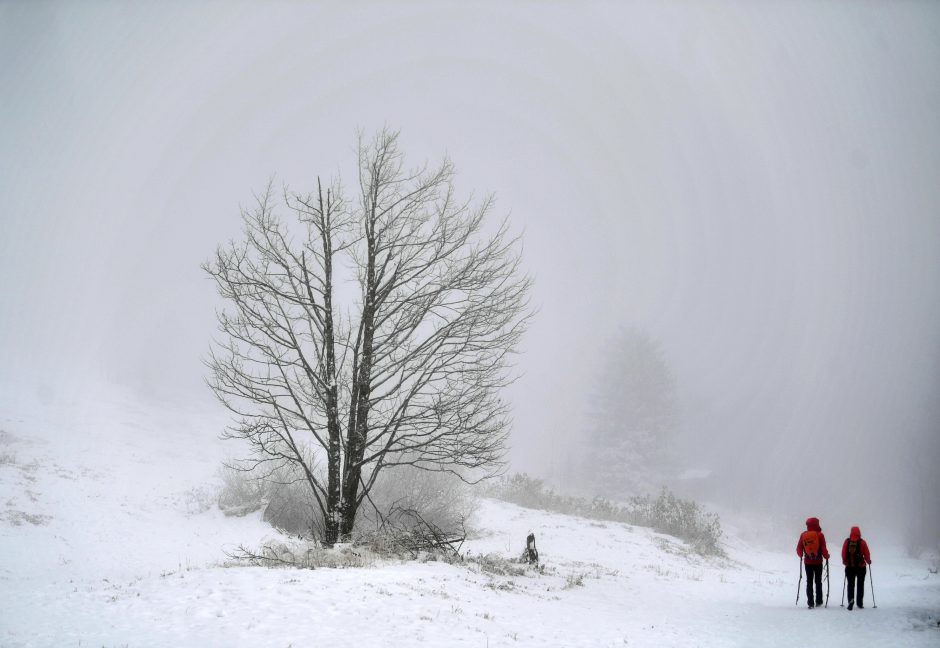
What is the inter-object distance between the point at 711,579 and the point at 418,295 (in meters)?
12.8

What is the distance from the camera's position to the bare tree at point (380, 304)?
9.65 metres

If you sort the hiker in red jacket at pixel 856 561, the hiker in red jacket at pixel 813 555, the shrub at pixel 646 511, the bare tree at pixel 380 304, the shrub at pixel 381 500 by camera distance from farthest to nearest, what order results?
the shrub at pixel 646 511
the shrub at pixel 381 500
the hiker in red jacket at pixel 813 555
the hiker in red jacket at pixel 856 561
the bare tree at pixel 380 304

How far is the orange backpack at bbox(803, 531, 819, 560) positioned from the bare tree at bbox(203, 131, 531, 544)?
674 centimetres

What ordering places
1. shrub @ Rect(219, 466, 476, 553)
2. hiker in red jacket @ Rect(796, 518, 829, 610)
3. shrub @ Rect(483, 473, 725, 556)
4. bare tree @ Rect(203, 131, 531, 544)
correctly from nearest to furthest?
→ bare tree @ Rect(203, 131, 531, 544) → hiker in red jacket @ Rect(796, 518, 829, 610) → shrub @ Rect(219, 466, 476, 553) → shrub @ Rect(483, 473, 725, 556)

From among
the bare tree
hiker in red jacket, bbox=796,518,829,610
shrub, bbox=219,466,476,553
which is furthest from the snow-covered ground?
the bare tree

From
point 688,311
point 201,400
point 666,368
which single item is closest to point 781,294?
point 688,311

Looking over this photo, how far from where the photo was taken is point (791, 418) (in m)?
73.9

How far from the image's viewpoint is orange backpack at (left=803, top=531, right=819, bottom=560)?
10.5 meters

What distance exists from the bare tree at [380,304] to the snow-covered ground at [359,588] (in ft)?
7.88

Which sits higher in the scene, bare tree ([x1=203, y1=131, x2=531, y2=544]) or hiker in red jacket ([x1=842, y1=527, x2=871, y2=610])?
bare tree ([x1=203, y1=131, x2=531, y2=544])

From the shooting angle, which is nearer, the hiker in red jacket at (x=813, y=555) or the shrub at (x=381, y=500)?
the hiker in red jacket at (x=813, y=555)

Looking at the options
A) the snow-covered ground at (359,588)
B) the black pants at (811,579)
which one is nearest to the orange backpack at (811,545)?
the black pants at (811,579)

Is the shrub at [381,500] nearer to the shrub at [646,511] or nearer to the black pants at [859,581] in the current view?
the shrub at [646,511]

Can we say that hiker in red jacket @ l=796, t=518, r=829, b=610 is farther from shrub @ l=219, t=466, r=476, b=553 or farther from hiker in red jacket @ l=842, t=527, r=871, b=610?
shrub @ l=219, t=466, r=476, b=553
